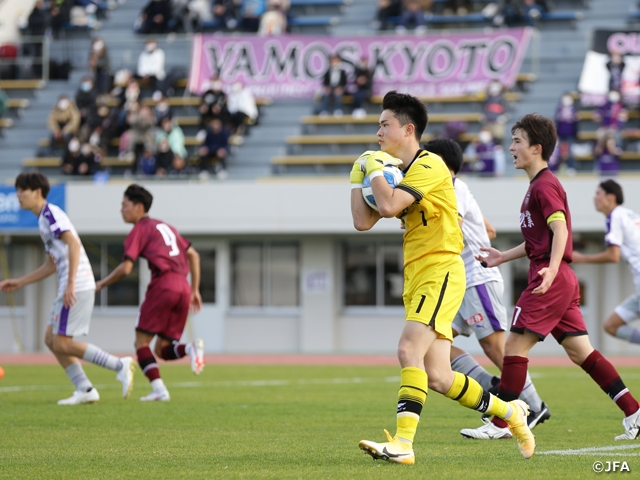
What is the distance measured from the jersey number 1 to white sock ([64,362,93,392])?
153 centimetres

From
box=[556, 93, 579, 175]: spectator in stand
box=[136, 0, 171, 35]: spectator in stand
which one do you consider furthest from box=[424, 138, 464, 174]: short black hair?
box=[136, 0, 171, 35]: spectator in stand

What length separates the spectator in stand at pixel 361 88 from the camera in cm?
2791

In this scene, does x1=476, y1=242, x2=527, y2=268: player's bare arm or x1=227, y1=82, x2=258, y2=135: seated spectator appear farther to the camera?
x1=227, y1=82, x2=258, y2=135: seated spectator

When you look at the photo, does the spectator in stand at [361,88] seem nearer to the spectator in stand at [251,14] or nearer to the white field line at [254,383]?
the spectator in stand at [251,14]

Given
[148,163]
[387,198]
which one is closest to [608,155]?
[148,163]

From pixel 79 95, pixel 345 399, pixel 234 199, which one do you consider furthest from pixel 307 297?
pixel 345 399

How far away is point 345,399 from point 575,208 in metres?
13.3

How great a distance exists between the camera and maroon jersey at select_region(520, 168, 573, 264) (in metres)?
7.23

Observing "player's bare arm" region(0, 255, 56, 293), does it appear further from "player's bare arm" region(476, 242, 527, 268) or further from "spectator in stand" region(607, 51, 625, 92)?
"spectator in stand" region(607, 51, 625, 92)

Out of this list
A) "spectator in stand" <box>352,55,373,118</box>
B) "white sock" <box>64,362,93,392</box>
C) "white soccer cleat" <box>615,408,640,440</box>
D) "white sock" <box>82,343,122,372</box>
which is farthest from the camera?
"spectator in stand" <box>352,55,373,118</box>

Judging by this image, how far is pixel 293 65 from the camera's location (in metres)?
29.1

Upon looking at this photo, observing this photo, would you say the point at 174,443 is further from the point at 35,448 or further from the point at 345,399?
the point at 345,399

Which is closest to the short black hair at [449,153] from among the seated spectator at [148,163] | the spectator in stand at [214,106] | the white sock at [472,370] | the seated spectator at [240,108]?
the white sock at [472,370]

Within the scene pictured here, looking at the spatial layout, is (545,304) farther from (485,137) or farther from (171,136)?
(171,136)
